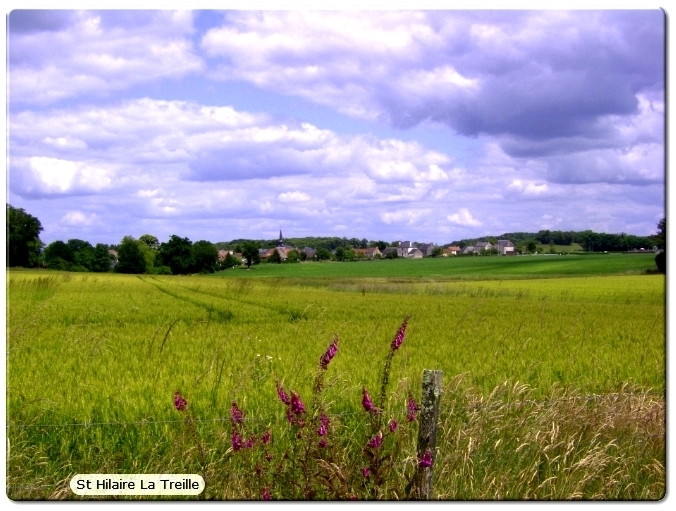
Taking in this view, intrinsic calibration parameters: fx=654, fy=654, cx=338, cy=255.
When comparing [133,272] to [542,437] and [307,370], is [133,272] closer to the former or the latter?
[307,370]

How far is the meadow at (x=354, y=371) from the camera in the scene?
14.1 feet

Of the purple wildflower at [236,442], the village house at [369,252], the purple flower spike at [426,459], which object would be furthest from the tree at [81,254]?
the purple flower spike at [426,459]

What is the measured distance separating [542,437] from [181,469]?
2.45 metres

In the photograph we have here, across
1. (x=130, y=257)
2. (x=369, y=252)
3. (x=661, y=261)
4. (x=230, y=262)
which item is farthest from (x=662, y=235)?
(x=130, y=257)

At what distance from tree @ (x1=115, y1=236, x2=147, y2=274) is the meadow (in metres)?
0.61

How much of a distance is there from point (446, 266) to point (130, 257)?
2978 mm

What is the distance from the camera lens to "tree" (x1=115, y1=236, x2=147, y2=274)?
4980mm

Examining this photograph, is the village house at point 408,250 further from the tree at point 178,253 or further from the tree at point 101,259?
the tree at point 101,259

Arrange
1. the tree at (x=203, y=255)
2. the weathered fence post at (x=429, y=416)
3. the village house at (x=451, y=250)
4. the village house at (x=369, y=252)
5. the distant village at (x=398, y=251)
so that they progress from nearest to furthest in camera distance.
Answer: the weathered fence post at (x=429, y=416), the tree at (x=203, y=255), the distant village at (x=398, y=251), the village house at (x=451, y=250), the village house at (x=369, y=252)

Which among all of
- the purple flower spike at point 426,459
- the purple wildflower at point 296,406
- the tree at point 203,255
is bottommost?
the purple flower spike at point 426,459

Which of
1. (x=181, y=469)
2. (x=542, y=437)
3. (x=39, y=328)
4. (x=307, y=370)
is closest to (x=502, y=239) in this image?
(x=542, y=437)

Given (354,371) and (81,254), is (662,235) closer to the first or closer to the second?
(354,371)

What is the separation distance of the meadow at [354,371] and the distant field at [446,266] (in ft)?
0.11

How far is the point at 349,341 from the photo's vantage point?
6531 mm
